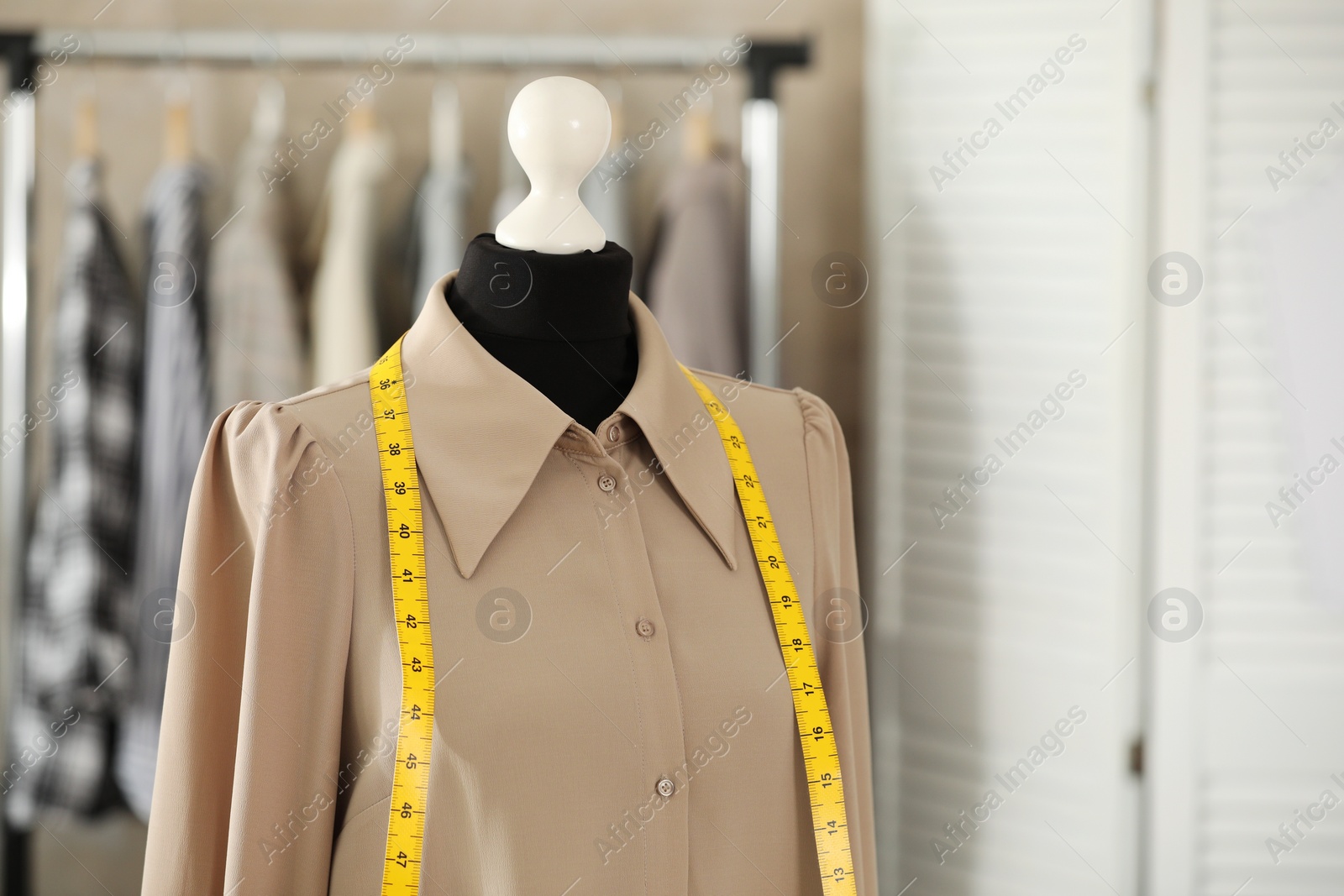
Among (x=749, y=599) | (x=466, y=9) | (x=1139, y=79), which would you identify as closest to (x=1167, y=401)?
(x=1139, y=79)

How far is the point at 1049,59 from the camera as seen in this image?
186 centimetres

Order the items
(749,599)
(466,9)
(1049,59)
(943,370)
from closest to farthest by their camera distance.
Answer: (749,599) < (1049,59) < (943,370) < (466,9)

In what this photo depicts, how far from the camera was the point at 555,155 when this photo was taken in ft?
2.85

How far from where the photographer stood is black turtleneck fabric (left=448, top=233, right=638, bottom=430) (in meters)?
0.94

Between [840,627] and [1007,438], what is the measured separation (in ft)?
3.36

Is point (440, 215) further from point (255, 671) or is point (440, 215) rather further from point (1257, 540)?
point (1257, 540)

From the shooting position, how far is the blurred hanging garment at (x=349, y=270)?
2039 mm

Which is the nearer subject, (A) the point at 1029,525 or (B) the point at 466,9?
(A) the point at 1029,525

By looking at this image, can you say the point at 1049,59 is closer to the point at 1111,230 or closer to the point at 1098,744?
the point at 1111,230

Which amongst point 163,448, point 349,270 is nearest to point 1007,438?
point 349,270

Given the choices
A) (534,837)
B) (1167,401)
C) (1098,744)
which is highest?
(1167,401)

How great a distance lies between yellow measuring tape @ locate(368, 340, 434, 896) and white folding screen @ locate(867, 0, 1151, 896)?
4.44 feet

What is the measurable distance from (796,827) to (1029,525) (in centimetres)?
110

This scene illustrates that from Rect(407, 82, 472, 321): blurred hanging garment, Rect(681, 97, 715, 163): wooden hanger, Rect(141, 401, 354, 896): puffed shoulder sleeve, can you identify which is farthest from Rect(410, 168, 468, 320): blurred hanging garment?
Rect(141, 401, 354, 896): puffed shoulder sleeve
